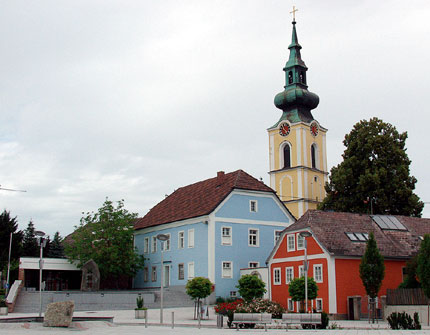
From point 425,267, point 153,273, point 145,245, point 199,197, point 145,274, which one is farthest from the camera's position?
point 145,245

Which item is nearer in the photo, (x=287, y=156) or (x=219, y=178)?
(x=219, y=178)

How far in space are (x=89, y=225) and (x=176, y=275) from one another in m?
8.76

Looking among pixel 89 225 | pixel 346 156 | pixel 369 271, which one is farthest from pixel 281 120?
pixel 369 271

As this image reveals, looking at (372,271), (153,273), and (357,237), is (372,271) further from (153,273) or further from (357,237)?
(153,273)

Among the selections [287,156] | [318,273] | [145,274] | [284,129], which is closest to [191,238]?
[145,274]

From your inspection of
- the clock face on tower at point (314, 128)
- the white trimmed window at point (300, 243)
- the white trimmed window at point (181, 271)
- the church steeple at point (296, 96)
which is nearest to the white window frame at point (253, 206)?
the white trimmed window at point (181, 271)

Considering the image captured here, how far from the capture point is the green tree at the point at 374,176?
5344cm

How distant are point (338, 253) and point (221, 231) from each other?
1323cm

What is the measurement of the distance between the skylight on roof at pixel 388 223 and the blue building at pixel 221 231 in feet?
33.9

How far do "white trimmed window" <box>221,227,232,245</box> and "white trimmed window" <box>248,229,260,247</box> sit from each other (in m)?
1.95

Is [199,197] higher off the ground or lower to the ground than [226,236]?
higher

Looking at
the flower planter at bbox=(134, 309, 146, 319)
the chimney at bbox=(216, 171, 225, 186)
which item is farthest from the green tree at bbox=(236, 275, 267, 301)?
the chimney at bbox=(216, 171, 225, 186)

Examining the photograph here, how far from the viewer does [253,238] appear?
49.6 meters

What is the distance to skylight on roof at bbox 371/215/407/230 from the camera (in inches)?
1634
